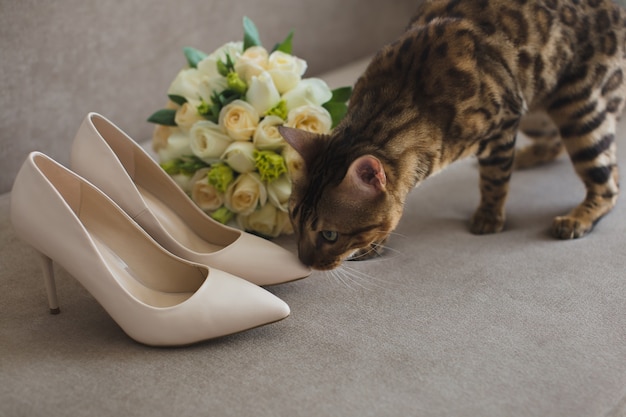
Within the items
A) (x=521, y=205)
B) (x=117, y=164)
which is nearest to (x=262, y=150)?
(x=117, y=164)

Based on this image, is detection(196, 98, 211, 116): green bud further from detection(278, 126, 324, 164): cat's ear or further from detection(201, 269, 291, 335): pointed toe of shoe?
detection(201, 269, 291, 335): pointed toe of shoe

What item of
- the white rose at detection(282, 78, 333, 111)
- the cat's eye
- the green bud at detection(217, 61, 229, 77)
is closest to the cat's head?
the cat's eye

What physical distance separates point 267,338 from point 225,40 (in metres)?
1.30

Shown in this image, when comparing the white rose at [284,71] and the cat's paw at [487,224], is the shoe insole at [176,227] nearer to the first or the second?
the white rose at [284,71]

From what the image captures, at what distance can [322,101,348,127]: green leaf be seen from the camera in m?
1.73

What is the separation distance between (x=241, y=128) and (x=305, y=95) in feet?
0.57

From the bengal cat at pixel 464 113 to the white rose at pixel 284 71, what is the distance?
5.9 inches

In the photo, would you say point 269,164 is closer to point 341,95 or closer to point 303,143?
point 303,143

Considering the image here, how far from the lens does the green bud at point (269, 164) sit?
1.59 meters

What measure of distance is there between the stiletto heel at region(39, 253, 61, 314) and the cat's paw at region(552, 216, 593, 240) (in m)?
1.10

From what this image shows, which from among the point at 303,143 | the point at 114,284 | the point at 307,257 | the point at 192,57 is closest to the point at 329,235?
the point at 307,257

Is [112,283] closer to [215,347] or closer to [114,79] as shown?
[215,347]

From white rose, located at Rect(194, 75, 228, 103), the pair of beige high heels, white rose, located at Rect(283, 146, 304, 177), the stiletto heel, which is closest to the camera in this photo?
the pair of beige high heels

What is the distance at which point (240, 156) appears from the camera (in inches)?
62.5
